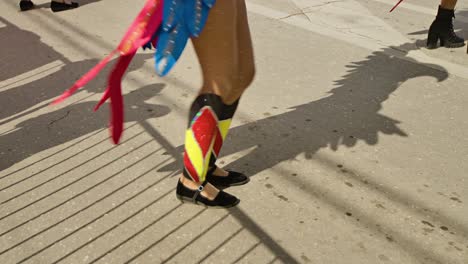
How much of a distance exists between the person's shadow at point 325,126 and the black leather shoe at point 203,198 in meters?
0.37

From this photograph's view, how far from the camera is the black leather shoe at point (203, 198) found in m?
2.72

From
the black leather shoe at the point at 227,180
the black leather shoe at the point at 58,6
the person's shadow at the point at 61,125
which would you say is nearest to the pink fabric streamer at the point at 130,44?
the black leather shoe at the point at 227,180

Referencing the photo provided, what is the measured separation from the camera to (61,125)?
12.3 feet

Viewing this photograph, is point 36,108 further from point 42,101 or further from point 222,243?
point 222,243

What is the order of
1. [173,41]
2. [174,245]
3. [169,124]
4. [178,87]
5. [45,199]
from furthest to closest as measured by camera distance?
[178,87], [169,124], [45,199], [174,245], [173,41]

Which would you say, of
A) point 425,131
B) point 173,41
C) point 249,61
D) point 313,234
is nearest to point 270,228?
point 313,234

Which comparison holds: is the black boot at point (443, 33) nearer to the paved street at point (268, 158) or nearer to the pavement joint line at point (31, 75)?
the paved street at point (268, 158)

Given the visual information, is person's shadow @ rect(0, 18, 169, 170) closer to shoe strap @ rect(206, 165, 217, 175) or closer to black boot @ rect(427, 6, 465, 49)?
shoe strap @ rect(206, 165, 217, 175)

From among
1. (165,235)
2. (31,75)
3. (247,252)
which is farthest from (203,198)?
(31,75)

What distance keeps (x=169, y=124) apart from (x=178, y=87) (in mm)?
718

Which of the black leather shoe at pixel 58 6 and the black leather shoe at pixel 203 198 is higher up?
the black leather shoe at pixel 203 198

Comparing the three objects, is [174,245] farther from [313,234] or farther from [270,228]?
[313,234]

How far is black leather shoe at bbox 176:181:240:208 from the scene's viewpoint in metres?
2.72

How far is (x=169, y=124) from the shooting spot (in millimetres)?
3707
